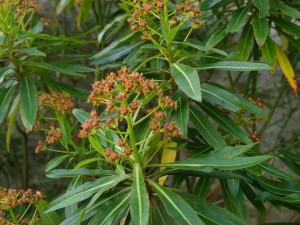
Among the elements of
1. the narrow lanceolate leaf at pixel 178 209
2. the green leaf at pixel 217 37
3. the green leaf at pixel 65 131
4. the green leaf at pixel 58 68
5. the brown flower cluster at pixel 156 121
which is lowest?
the narrow lanceolate leaf at pixel 178 209

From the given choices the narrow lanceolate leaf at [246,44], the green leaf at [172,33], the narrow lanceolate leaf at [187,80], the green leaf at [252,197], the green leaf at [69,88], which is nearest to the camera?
the narrow lanceolate leaf at [187,80]

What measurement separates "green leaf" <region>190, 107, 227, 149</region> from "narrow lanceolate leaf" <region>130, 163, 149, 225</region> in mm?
262

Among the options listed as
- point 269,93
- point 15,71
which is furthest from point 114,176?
point 269,93

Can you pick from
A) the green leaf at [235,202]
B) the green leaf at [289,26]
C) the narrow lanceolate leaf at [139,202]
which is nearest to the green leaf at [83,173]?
the narrow lanceolate leaf at [139,202]

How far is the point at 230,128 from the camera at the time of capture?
1373 mm

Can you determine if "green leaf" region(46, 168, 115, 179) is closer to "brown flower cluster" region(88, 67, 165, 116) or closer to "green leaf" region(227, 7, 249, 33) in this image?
"brown flower cluster" region(88, 67, 165, 116)

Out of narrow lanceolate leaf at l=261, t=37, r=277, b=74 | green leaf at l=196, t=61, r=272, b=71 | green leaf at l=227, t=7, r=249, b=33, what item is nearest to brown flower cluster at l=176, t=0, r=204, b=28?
green leaf at l=196, t=61, r=272, b=71

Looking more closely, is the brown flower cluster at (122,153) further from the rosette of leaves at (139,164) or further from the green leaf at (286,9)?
the green leaf at (286,9)

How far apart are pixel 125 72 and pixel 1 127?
6.39ft

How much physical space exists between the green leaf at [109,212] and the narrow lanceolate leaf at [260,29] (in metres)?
0.63

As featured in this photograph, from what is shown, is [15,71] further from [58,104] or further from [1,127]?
[1,127]

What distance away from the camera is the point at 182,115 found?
4.31 ft

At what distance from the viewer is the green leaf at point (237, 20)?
155 centimetres

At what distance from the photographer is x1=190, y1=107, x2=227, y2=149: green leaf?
133 centimetres
